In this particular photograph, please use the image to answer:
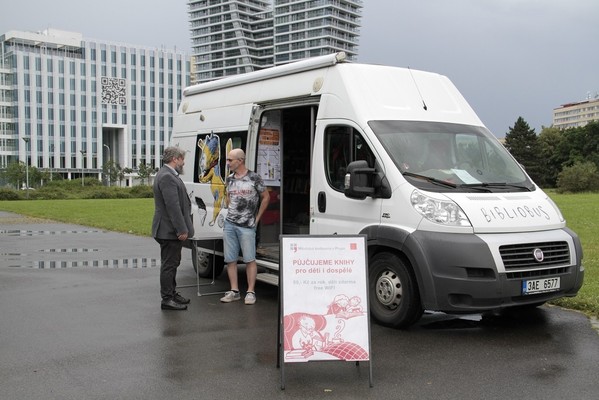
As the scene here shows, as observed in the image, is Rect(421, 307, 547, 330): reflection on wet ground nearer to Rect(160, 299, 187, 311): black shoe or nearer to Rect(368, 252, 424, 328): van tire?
Rect(368, 252, 424, 328): van tire

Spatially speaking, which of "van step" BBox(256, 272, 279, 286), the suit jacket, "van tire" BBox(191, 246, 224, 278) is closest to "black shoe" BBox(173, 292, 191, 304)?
the suit jacket

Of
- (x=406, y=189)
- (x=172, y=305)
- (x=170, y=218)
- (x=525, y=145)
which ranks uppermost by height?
(x=525, y=145)

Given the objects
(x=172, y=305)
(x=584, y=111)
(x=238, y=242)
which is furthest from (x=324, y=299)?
(x=584, y=111)

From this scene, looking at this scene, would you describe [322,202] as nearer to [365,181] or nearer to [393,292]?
[365,181]

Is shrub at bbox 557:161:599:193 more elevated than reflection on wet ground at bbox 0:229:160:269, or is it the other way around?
shrub at bbox 557:161:599:193

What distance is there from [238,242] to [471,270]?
3.09 metres

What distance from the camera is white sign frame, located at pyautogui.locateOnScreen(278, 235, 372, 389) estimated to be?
5031 mm

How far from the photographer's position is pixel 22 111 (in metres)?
116

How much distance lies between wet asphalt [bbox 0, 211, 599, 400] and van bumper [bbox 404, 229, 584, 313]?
1.45 feet

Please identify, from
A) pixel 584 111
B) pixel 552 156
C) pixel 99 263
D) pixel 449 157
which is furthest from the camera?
pixel 584 111

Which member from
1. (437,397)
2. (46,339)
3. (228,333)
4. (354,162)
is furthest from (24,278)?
(437,397)

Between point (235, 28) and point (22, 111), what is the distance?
71244mm

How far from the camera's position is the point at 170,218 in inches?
293

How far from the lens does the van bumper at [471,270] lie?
19.8 ft
